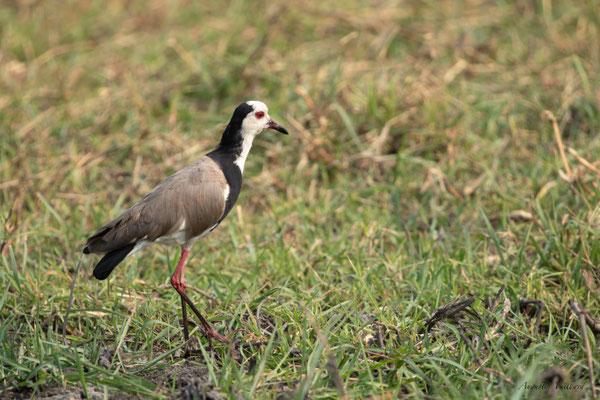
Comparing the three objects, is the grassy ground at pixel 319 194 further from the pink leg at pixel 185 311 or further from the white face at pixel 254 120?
the white face at pixel 254 120

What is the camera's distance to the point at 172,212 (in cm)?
391

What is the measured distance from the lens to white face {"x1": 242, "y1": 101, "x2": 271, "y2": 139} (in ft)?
14.1

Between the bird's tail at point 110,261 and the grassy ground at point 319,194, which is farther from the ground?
the bird's tail at point 110,261

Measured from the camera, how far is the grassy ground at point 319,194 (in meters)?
3.48

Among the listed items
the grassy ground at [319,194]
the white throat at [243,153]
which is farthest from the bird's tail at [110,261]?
the white throat at [243,153]

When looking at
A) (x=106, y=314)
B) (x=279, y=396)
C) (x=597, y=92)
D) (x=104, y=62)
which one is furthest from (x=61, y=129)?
(x=597, y=92)

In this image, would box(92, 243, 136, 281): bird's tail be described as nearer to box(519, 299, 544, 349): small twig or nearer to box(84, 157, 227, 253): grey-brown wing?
box(84, 157, 227, 253): grey-brown wing

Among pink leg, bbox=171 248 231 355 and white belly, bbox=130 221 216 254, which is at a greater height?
white belly, bbox=130 221 216 254

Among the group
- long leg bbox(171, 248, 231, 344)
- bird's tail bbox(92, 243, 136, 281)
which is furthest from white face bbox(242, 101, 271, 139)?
bird's tail bbox(92, 243, 136, 281)

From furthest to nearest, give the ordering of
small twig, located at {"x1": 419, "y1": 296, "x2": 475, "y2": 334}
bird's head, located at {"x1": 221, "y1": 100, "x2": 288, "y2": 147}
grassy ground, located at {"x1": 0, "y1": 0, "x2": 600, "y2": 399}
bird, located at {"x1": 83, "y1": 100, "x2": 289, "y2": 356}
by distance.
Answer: bird's head, located at {"x1": 221, "y1": 100, "x2": 288, "y2": 147} → bird, located at {"x1": 83, "y1": 100, "x2": 289, "y2": 356} → small twig, located at {"x1": 419, "y1": 296, "x2": 475, "y2": 334} → grassy ground, located at {"x1": 0, "y1": 0, "x2": 600, "y2": 399}

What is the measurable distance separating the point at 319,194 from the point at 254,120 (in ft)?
5.32

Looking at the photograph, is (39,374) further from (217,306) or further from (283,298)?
(283,298)

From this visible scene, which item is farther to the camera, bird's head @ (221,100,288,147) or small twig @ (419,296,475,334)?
bird's head @ (221,100,288,147)

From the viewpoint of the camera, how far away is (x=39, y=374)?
11.0 ft
